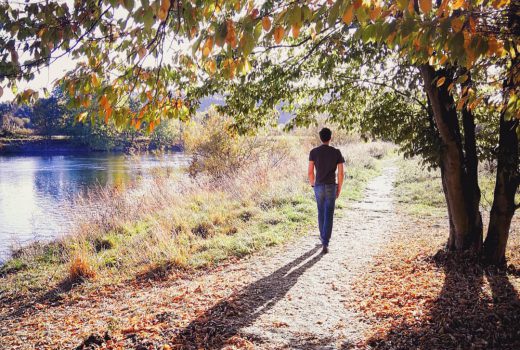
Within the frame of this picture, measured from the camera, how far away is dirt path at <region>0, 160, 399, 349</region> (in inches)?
161

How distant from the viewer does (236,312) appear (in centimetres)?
467

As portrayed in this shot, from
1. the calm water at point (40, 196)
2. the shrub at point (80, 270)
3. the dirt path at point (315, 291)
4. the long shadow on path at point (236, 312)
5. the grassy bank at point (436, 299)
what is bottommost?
the calm water at point (40, 196)

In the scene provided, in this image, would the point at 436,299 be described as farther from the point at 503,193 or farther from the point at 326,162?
the point at 326,162

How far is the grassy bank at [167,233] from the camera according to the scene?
7291mm

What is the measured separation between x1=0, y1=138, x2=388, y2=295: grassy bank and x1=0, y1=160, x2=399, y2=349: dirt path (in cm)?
72

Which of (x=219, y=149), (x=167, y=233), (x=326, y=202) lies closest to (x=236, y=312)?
(x=326, y=202)

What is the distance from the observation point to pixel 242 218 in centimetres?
1057

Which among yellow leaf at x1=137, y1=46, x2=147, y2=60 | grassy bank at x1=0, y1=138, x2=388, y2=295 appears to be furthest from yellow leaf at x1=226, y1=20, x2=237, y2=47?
grassy bank at x1=0, y1=138, x2=388, y2=295

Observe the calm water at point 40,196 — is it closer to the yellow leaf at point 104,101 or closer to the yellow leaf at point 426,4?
the yellow leaf at point 104,101

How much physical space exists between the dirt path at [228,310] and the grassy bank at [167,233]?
719 millimetres

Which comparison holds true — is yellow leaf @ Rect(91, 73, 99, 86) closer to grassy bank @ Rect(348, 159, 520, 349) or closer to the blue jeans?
grassy bank @ Rect(348, 159, 520, 349)

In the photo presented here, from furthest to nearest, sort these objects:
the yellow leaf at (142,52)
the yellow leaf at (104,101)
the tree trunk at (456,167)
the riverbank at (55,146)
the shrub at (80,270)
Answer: the riverbank at (55,146) → the shrub at (80,270) → the tree trunk at (456,167) → the yellow leaf at (142,52) → the yellow leaf at (104,101)

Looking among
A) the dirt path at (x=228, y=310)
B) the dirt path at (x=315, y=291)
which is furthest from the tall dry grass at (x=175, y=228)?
the dirt path at (x=315, y=291)

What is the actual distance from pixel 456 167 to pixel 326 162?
2037mm
